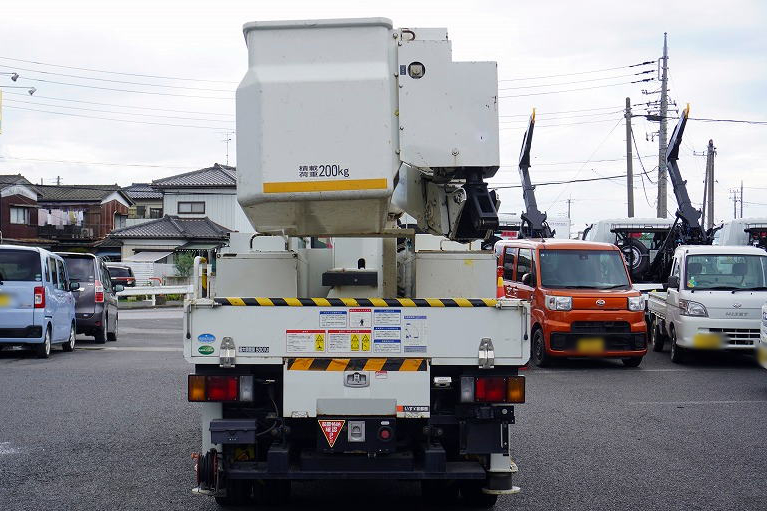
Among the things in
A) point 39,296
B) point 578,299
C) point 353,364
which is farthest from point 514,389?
point 39,296

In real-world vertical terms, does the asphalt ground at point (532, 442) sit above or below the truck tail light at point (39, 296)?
below

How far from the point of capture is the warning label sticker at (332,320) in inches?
226

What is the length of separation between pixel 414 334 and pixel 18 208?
5691cm

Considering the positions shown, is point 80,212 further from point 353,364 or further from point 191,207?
point 353,364

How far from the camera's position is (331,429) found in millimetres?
5621

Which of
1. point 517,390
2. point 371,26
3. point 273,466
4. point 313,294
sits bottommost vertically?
point 273,466

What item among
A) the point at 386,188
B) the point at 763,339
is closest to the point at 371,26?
the point at 386,188

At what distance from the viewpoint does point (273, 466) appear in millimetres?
5590

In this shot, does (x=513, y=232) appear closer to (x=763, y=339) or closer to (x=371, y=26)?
(x=763, y=339)

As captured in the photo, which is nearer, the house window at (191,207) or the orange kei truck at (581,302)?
the orange kei truck at (581,302)

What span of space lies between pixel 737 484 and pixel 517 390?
261 cm

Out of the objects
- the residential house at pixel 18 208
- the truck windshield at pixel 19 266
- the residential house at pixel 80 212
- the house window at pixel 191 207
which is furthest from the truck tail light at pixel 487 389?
the residential house at pixel 80 212

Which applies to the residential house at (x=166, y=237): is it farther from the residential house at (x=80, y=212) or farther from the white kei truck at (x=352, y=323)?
the white kei truck at (x=352, y=323)

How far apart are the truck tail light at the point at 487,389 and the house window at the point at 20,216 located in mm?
56515
